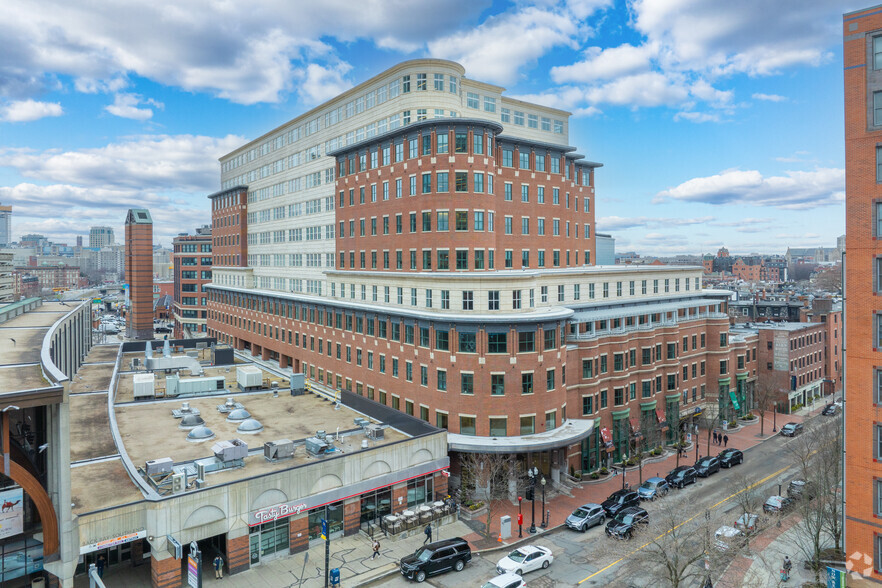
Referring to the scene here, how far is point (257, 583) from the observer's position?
3191 cm

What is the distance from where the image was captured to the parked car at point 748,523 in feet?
122

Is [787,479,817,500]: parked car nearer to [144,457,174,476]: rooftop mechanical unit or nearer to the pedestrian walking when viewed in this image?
the pedestrian walking

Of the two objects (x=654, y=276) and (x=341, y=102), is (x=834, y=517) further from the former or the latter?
(x=341, y=102)

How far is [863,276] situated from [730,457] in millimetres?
30444

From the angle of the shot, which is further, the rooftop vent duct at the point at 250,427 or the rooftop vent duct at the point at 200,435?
the rooftop vent duct at the point at 250,427

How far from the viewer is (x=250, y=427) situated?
44219 millimetres

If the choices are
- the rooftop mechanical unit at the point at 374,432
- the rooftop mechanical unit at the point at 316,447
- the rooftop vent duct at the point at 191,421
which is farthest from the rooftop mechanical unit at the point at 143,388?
the rooftop mechanical unit at the point at 374,432

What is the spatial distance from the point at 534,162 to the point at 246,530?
145ft

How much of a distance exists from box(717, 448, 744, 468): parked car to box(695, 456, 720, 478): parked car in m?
0.86

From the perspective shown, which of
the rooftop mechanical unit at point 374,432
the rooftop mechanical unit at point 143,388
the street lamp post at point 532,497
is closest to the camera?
the street lamp post at point 532,497

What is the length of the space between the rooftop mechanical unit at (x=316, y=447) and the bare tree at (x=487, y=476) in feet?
39.2

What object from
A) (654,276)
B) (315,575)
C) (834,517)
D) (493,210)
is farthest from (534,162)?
(315,575)

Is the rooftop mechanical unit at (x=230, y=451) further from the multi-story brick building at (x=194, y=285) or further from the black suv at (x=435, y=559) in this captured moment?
the multi-story brick building at (x=194, y=285)

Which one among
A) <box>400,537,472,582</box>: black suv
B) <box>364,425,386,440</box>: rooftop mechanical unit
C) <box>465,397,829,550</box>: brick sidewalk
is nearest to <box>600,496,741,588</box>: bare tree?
<box>465,397,829,550</box>: brick sidewalk
